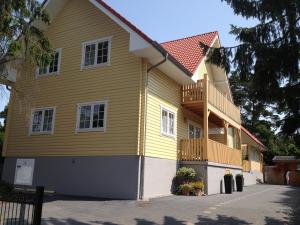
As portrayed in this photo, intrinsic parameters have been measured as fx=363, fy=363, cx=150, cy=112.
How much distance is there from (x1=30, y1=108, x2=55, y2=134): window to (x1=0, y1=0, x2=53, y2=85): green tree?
488cm

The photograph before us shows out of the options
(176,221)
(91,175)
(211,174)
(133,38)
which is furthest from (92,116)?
(176,221)

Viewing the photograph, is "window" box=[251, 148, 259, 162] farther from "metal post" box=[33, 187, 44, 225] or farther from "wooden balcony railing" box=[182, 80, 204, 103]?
"metal post" box=[33, 187, 44, 225]

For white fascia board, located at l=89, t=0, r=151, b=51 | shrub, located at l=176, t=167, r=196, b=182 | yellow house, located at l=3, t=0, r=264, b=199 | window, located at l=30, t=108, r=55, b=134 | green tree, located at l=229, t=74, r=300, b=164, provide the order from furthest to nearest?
1. green tree, located at l=229, t=74, r=300, b=164
2. window, located at l=30, t=108, r=55, b=134
3. shrub, located at l=176, t=167, r=196, b=182
4. yellow house, located at l=3, t=0, r=264, b=199
5. white fascia board, located at l=89, t=0, r=151, b=51

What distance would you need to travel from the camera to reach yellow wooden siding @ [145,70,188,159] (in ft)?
53.7

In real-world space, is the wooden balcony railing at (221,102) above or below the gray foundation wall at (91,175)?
above

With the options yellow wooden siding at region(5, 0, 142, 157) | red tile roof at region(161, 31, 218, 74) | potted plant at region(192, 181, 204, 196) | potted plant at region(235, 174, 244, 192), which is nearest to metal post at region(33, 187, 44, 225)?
yellow wooden siding at region(5, 0, 142, 157)

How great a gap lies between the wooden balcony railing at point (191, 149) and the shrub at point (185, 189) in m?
1.77

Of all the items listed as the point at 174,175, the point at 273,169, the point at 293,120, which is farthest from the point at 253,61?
the point at 273,169

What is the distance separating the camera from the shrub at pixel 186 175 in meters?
18.0

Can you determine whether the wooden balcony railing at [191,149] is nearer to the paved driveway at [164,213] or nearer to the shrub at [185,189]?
the shrub at [185,189]

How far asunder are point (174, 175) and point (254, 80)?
8.58 meters

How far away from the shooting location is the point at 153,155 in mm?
16359

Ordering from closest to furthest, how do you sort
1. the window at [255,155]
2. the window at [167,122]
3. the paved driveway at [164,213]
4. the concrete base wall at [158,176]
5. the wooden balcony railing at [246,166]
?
the paved driveway at [164,213] < the concrete base wall at [158,176] < the window at [167,122] < the wooden balcony railing at [246,166] < the window at [255,155]

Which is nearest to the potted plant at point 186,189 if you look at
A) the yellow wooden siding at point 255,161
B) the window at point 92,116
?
the window at point 92,116
